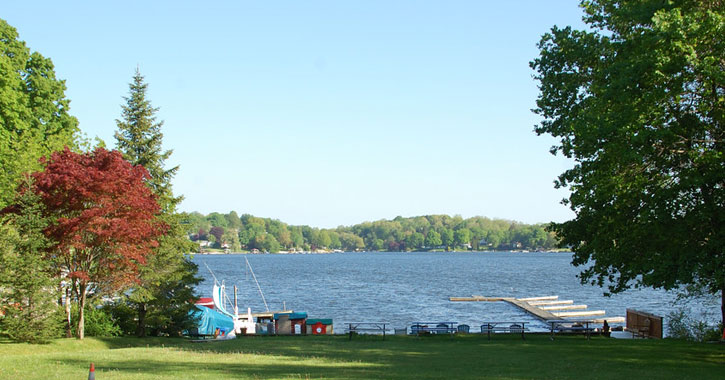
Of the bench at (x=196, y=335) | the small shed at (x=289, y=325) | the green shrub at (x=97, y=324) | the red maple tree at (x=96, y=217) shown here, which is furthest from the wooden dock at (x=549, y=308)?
the red maple tree at (x=96, y=217)

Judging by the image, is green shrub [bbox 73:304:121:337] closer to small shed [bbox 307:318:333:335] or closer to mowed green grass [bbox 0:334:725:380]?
mowed green grass [bbox 0:334:725:380]

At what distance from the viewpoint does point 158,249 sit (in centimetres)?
3241

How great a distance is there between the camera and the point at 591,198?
19156 mm

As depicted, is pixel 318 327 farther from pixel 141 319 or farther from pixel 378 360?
pixel 378 360

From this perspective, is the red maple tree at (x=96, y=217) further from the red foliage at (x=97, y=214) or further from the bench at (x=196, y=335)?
the bench at (x=196, y=335)

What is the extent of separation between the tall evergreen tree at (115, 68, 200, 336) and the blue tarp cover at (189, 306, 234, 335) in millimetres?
1491

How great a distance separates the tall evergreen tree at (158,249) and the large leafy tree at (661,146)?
22189mm

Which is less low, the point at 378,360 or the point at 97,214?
the point at 97,214

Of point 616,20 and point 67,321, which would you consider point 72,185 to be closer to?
point 67,321


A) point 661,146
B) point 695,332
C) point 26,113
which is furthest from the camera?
point 26,113

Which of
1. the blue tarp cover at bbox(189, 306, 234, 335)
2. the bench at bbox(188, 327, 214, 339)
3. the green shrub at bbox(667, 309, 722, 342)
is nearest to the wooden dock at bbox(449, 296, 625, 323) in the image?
the green shrub at bbox(667, 309, 722, 342)

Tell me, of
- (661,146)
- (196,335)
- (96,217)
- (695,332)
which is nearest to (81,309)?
(96,217)

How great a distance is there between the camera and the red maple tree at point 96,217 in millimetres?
26281

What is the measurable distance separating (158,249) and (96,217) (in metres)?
6.64
